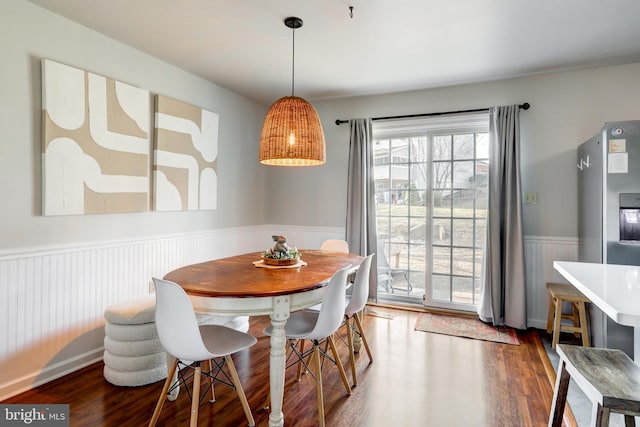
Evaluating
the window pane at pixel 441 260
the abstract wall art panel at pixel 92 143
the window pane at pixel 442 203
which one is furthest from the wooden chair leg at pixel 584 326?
the abstract wall art panel at pixel 92 143

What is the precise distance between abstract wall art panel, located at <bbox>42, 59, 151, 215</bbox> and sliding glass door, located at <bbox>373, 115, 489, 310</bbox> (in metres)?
2.55

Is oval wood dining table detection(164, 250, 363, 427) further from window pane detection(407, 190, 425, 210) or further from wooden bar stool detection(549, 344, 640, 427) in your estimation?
window pane detection(407, 190, 425, 210)

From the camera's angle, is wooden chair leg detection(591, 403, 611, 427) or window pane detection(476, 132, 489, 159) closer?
wooden chair leg detection(591, 403, 611, 427)

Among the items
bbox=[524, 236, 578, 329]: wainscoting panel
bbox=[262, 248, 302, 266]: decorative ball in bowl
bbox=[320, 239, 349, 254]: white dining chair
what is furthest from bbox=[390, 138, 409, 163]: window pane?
bbox=[262, 248, 302, 266]: decorative ball in bowl

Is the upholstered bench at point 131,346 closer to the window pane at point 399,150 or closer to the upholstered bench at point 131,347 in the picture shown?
the upholstered bench at point 131,347

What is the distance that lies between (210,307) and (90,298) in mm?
1496

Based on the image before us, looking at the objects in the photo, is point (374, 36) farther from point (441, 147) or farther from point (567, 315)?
point (567, 315)

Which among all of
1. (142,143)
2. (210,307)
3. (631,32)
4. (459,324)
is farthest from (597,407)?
(142,143)

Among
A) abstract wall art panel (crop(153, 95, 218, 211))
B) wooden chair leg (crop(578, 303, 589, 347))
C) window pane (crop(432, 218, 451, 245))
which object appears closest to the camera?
wooden chair leg (crop(578, 303, 589, 347))

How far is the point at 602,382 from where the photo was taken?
124cm

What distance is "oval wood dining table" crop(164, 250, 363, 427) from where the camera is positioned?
1.78 metres

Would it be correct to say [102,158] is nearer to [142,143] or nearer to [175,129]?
[142,143]

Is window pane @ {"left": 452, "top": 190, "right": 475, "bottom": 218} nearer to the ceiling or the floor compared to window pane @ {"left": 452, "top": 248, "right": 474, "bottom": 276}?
nearer to the ceiling

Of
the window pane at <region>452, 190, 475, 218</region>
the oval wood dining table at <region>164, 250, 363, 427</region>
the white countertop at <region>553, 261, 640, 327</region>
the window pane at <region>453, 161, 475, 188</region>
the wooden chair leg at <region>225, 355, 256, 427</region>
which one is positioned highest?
the window pane at <region>453, 161, 475, 188</region>
